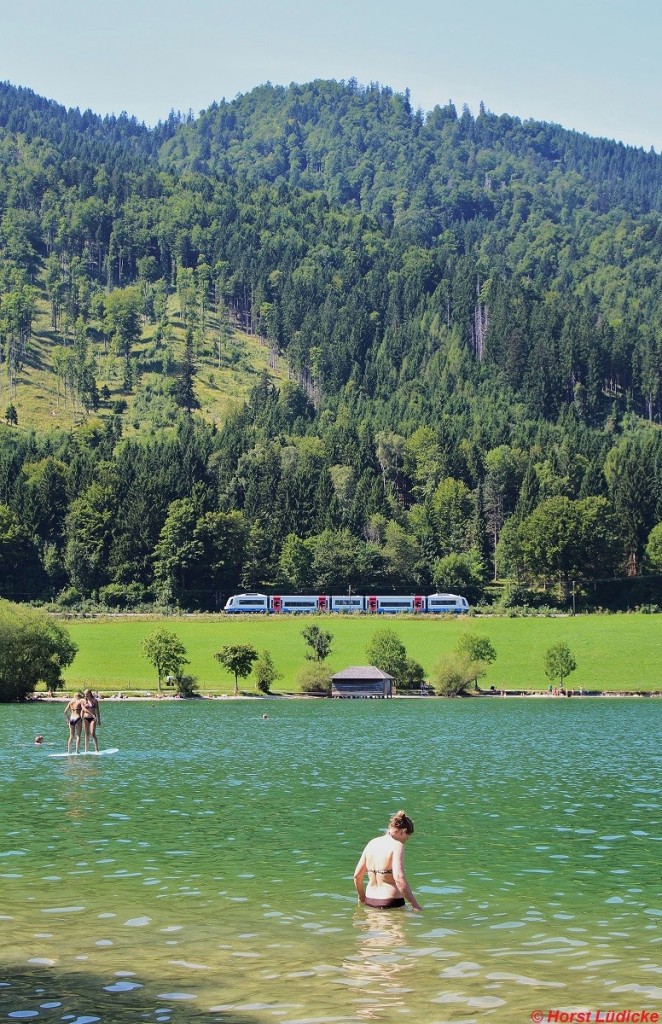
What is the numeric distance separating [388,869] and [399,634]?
143 meters

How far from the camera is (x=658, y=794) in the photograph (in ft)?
156

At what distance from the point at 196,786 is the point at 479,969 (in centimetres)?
2884

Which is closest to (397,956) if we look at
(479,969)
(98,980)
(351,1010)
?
(479,969)

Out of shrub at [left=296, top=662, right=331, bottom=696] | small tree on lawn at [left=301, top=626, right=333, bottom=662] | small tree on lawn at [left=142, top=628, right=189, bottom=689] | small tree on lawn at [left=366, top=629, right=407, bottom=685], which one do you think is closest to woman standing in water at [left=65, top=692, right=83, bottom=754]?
small tree on lawn at [left=142, top=628, right=189, bottom=689]

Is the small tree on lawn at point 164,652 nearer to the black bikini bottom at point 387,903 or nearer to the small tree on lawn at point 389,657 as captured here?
the small tree on lawn at point 389,657

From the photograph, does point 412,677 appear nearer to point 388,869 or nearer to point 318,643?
point 318,643

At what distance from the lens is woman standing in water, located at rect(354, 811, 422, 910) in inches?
1017

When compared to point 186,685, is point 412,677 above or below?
above

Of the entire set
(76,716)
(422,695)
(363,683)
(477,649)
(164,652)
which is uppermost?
(477,649)

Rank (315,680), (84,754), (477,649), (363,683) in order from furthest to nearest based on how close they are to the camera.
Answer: (477,649) < (315,680) < (363,683) < (84,754)

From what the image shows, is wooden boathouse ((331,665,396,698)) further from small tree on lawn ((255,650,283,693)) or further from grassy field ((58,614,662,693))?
grassy field ((58,614,662,693))

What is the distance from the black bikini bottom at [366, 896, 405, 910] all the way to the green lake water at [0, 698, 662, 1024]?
23 centimetres

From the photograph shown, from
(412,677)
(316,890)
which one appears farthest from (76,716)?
(412,677)

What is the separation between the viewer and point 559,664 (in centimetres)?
14350
